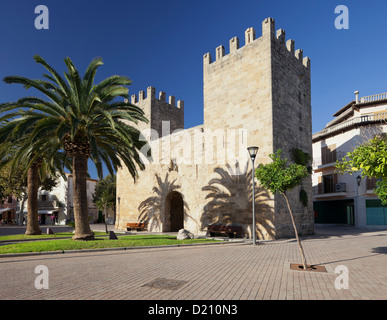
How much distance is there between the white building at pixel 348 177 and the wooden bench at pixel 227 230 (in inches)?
514

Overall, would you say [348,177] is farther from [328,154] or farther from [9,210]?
[9,210]

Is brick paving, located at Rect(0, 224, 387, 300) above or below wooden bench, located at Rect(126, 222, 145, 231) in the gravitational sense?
above

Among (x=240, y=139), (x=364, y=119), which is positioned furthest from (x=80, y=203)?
(x=364, y=119)

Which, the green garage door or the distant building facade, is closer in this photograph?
the green garage door

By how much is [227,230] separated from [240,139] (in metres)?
5.86

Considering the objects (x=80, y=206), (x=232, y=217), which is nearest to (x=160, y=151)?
(x=232, y=217)

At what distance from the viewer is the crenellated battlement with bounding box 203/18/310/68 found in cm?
1727

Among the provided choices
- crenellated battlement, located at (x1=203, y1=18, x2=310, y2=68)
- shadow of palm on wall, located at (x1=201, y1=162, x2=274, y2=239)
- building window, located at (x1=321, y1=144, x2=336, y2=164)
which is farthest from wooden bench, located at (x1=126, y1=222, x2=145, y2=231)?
building window, located at (x1=321, y1=144, x2=336, y2=164)

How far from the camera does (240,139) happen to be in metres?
18.0

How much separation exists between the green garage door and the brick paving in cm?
1705

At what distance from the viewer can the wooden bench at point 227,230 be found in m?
16.8

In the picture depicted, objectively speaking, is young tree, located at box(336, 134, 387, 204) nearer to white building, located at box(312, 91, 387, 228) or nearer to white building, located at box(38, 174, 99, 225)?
white building, located at box(312, 91, 387, 228)

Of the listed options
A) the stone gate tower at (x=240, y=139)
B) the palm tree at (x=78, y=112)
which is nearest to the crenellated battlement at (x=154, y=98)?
the stone gate tower at (x=240, y=139)

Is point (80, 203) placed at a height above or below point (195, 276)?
above
